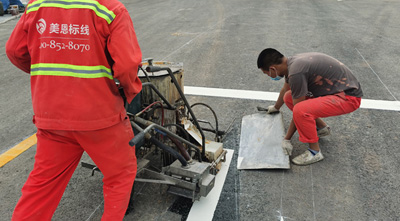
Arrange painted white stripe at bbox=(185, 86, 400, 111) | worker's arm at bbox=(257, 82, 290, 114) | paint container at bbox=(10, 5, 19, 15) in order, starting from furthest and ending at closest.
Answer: paint container at bbox=(10, 5, 19, 15)
painted white stripe at bbox=(185, 86, 400, 111)
worker's arm at bbox=(257, 82, 290, 114)

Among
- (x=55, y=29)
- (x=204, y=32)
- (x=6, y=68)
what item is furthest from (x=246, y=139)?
(x=204, y=32)

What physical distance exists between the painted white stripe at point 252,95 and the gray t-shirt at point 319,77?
5.32 feet

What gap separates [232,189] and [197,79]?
3371 millimetres

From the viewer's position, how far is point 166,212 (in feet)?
9.61

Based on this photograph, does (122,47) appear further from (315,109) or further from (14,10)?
(14,10)

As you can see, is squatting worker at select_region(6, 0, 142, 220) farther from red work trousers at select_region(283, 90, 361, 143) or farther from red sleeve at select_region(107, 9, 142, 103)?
red work trousers at select_region(283, 90, 361, 143)

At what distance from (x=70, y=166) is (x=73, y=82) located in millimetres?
676

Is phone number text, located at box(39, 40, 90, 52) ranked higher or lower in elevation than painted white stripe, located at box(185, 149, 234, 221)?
higher

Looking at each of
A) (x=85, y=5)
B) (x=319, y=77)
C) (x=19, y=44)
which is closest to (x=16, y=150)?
(x=19, y=44)

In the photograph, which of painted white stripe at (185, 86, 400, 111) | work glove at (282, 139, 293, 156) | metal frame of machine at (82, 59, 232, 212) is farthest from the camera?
painted white stripe at (185, 86, 400, 111)

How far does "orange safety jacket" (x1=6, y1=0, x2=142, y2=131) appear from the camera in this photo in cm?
209

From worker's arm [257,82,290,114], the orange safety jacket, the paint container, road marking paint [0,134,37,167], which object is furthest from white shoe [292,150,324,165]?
the paint container

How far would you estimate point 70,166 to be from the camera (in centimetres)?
240

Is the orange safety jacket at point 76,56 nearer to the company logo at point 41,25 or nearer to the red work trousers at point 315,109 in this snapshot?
the company logo at point 41,25
